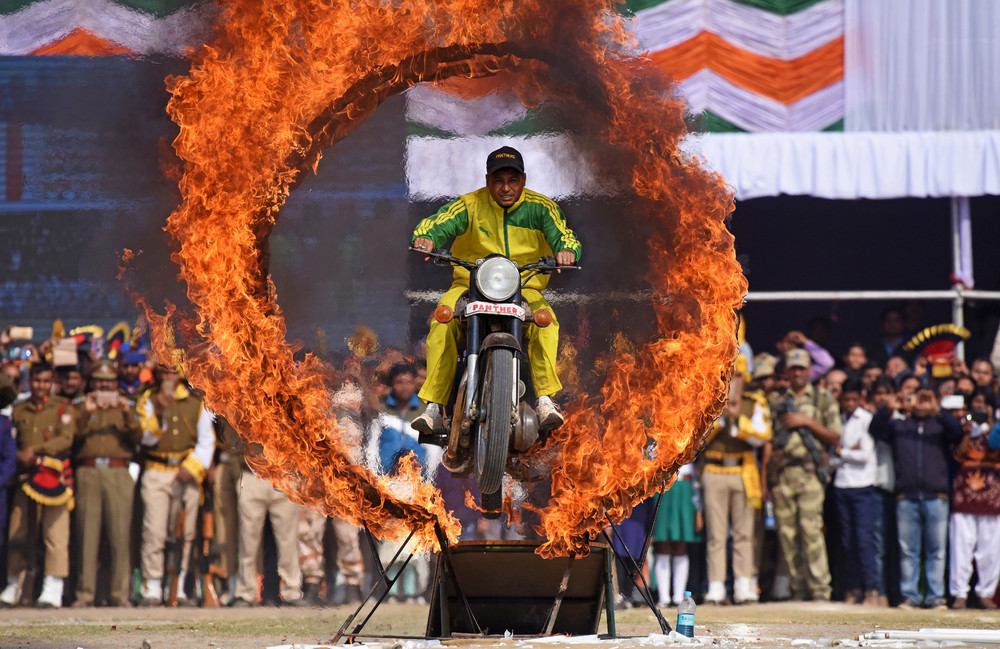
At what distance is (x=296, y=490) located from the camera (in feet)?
35.7

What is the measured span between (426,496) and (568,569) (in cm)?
177

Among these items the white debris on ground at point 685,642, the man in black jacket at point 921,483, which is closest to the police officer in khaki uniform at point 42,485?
the white debris on ground at point 685,642

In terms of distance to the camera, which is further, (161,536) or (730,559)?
(730,559)

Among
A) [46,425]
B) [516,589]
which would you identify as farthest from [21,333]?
[516,589]

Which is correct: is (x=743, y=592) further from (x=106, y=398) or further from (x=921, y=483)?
(x=106, y=398)

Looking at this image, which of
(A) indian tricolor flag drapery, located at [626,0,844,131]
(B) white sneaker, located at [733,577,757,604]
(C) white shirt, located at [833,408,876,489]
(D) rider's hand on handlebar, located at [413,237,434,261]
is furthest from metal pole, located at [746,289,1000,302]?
(D) rider's hand on handlebar, located at [413,237,434,261]

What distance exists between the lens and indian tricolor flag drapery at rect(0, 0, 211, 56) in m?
12.0

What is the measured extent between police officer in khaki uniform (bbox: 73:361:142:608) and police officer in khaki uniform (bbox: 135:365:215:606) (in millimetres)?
175

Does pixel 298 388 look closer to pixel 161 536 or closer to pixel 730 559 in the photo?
pixel 161 536

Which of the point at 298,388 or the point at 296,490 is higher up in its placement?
the point at 298,388

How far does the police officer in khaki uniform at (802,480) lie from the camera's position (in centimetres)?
1553

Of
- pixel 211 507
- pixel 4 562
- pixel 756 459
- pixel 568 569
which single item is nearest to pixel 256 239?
pixel 568 569

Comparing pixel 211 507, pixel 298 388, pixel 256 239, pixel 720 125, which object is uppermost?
pixel 720 125

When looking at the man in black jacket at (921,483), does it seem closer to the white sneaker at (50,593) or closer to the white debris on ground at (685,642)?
the white debris on ground at (685,642)
